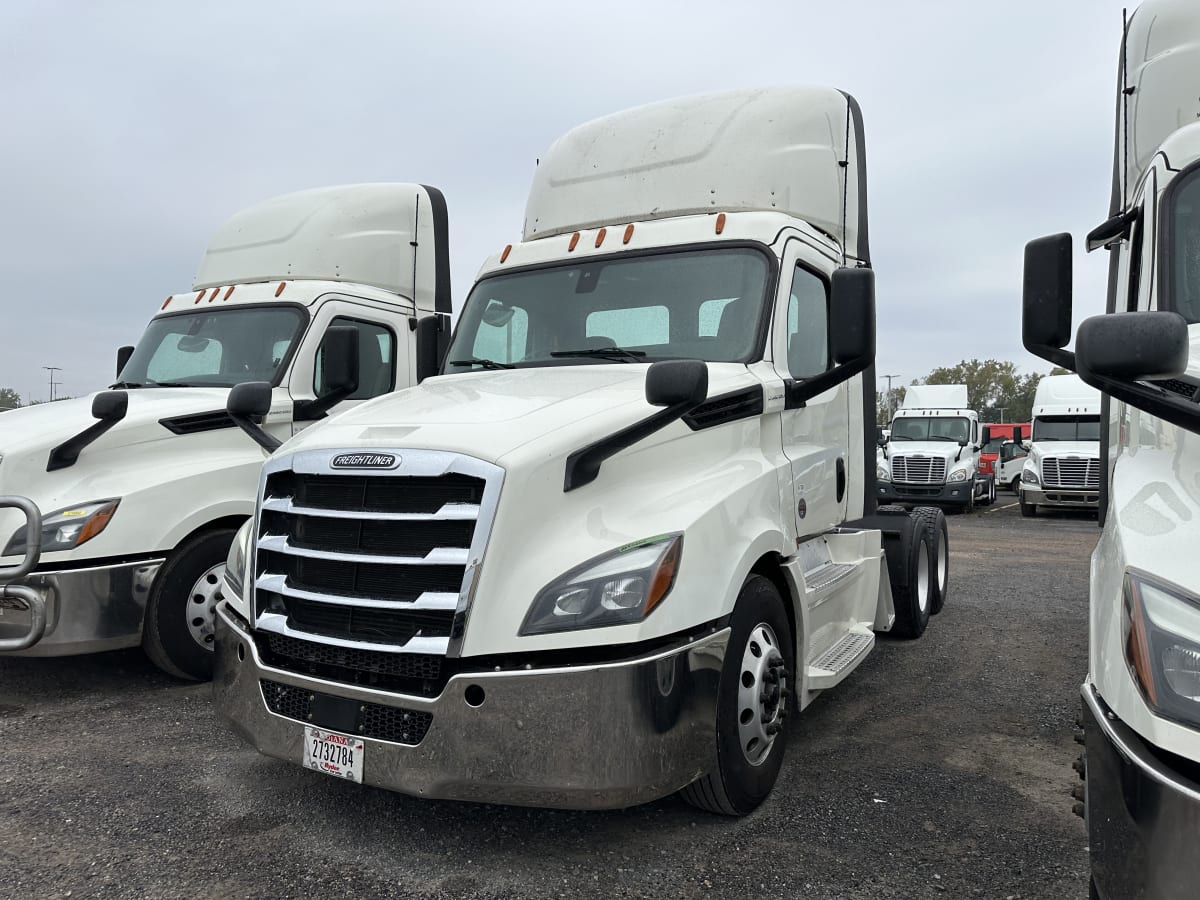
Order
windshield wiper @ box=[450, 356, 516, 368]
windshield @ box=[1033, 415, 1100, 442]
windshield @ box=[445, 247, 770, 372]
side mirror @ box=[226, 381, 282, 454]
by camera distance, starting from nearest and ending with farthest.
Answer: windshield @ box=[445, 247, 770, 372]
windshield wiper @ box=[450, 356, 516, 368]
side mirror @ box=[226, 381, 282, 454]
windshield @ box=[1033, 415, 1100, 442]

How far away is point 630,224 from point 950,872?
3472mm

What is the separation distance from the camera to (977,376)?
89.6 meters

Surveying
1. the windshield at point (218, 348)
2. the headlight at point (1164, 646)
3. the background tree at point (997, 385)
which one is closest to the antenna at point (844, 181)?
the headlight at point (1164, 646)

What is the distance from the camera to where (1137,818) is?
1.96 metres

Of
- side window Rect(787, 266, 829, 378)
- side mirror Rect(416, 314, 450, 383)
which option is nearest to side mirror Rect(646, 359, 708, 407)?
side window Rect(787, 266, 829, 378)

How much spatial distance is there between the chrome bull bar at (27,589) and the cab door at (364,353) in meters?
1.79

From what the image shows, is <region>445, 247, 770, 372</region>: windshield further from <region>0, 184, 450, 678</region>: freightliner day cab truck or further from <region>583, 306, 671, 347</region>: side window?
<region>0, 184, 450, 678</region>: freightliner day cab truck

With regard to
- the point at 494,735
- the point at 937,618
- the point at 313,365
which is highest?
the point at 313,365

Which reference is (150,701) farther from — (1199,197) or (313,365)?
(1199,197)

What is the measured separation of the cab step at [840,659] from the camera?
4.14 meters

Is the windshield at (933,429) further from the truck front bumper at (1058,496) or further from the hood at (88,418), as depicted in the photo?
the hood at (88,418)

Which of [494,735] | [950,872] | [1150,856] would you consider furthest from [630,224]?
[1150,856]

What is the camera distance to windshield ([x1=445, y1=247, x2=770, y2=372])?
4.41 metres

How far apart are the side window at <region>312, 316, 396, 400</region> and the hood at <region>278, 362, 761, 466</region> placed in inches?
107
